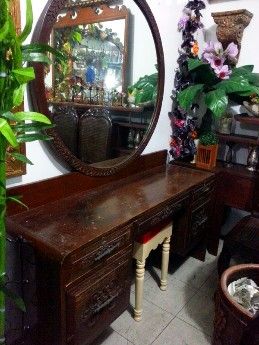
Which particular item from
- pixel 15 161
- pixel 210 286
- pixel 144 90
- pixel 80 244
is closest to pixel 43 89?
pixel 15 161

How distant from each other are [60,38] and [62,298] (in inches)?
43.1

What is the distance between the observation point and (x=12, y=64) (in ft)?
2.46

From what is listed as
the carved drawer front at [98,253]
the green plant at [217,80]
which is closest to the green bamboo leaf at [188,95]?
the green plant at [217,80]

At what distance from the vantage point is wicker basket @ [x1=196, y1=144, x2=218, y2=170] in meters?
2.18

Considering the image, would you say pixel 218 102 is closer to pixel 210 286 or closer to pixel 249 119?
pixel 249 119

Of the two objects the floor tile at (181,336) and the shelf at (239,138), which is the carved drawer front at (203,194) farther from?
the floor tile at (181,336)

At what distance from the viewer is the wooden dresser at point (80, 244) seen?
103 cm

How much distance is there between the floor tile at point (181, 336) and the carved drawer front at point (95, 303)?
16.6 inches

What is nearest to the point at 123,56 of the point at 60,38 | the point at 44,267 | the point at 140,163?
the point at 60,38

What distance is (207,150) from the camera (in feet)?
7.17

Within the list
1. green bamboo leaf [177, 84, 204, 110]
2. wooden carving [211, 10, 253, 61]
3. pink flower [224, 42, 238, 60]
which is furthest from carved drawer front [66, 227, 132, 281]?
wooden carving [211, 10, 253, 61]

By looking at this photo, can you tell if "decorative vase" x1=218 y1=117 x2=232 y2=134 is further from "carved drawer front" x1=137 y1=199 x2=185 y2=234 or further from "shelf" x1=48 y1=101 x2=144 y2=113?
"carved drawer front" x1=137 y1=199 x2=185 y2=234

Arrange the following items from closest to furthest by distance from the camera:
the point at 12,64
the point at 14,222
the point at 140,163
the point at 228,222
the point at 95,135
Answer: the point at 12,64 → the point at 14,222 → the point at 95,135 → the point at 140,163 → the point at 228,222

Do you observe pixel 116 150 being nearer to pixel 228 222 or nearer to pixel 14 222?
pixel 14 222
